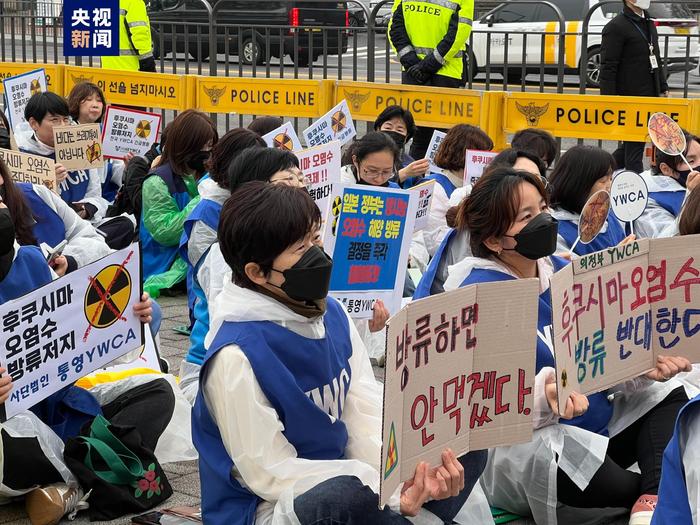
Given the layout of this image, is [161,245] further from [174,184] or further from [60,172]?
[60,172]

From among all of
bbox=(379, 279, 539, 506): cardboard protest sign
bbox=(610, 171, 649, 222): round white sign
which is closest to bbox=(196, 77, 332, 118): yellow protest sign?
bbox=(610, 171, 649, 222): round white sign

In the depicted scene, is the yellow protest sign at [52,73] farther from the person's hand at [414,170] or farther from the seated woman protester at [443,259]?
the seated woman protester at [443,259]

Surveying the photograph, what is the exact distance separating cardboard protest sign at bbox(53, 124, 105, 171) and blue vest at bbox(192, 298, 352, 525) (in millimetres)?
4550

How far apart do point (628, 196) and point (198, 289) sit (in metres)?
2.04

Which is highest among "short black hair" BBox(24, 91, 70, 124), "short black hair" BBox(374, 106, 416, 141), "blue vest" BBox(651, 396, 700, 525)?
"short black hair" BBox(24, 91, 70, 124)

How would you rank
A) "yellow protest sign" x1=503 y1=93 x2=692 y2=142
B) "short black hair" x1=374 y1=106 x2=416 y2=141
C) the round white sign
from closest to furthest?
1. the round white sign
2. "short black hair" x1=374 y1=106 x2=416 y2=141
3. "yellow protest sign" x1=503 y1=93 x2=692 y2=142

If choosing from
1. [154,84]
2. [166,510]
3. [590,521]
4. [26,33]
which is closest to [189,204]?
[166,510]

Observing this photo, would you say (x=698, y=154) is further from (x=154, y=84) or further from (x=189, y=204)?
(x=154, y=84)

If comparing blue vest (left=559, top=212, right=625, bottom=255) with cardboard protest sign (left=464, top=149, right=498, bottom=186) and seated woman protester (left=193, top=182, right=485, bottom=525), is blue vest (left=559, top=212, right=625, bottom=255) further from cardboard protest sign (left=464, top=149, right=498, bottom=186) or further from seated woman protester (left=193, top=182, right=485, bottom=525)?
seated woman protester (left=193, top=182, right=485, bottom=525)

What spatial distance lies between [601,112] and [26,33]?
23.8ft

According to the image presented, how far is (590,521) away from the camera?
4.13 meters

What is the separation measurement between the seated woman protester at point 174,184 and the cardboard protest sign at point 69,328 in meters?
2.66

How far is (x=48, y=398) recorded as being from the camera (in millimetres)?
4309

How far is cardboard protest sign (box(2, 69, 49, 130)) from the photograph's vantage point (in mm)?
8680
